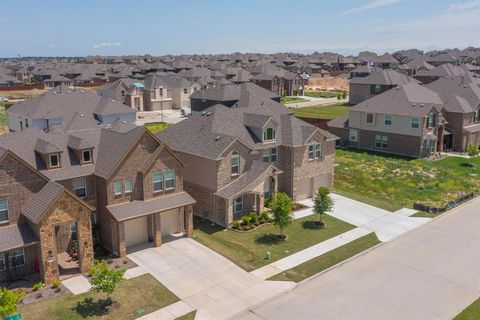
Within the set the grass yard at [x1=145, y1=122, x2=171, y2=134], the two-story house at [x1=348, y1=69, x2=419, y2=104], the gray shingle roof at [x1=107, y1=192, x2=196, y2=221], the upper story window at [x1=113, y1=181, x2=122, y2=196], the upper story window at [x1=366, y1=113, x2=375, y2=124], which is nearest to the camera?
the gray shingle roof at [x1=107, y1=192, x2=196, y2=221]

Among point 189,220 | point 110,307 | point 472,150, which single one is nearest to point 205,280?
point 110,307

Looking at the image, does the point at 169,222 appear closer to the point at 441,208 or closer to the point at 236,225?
the point at 236,225

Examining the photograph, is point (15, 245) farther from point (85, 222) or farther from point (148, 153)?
point (148, 153)

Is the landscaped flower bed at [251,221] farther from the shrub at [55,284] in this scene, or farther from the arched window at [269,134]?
the shrub at [55,284]

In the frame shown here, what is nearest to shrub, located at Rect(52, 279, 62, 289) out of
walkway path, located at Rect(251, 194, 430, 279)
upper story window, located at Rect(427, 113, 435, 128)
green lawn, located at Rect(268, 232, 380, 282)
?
walkway path, located at Rect(251, 194, 430, 279)

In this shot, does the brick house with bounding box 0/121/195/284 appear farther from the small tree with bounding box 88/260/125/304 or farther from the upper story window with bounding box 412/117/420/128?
the upper story window with bounding box 412/117/420/128

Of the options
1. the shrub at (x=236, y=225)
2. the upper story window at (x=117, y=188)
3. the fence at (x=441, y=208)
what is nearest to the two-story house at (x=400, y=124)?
the fence at (x=441, y=208)
